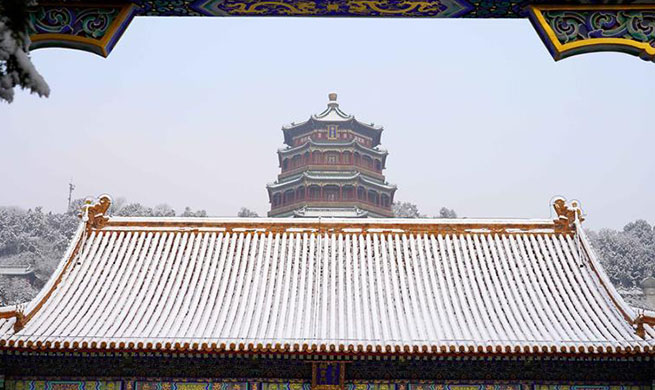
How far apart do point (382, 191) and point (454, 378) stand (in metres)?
15.3

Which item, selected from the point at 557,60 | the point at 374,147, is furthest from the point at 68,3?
the point at 374,147

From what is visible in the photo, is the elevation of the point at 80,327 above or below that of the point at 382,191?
below

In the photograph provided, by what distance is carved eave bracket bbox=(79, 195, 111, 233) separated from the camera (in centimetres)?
1252

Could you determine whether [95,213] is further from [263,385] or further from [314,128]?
[314,128]

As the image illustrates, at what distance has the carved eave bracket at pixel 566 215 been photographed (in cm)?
1233

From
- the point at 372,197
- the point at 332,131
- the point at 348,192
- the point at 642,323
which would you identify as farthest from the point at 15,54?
the point at 332,131

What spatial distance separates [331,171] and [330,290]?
1362cm

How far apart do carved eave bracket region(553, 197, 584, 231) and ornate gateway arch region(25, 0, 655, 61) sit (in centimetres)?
968

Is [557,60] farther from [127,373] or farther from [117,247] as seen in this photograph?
[117,247]

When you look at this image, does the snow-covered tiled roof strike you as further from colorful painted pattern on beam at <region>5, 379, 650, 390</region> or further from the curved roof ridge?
the curved roof ridge

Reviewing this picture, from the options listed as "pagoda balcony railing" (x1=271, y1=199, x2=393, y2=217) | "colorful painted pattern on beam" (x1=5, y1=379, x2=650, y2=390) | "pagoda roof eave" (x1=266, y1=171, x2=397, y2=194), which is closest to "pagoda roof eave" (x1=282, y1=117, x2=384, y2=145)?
"pagoda roof eave" (x1=266, y1=171, x2=397, y2=194)

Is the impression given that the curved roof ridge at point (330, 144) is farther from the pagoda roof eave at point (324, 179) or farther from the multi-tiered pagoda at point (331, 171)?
the pagoda roof eave at point (324, 179)

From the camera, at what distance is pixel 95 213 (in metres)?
12.7

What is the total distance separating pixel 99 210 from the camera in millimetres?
12836
